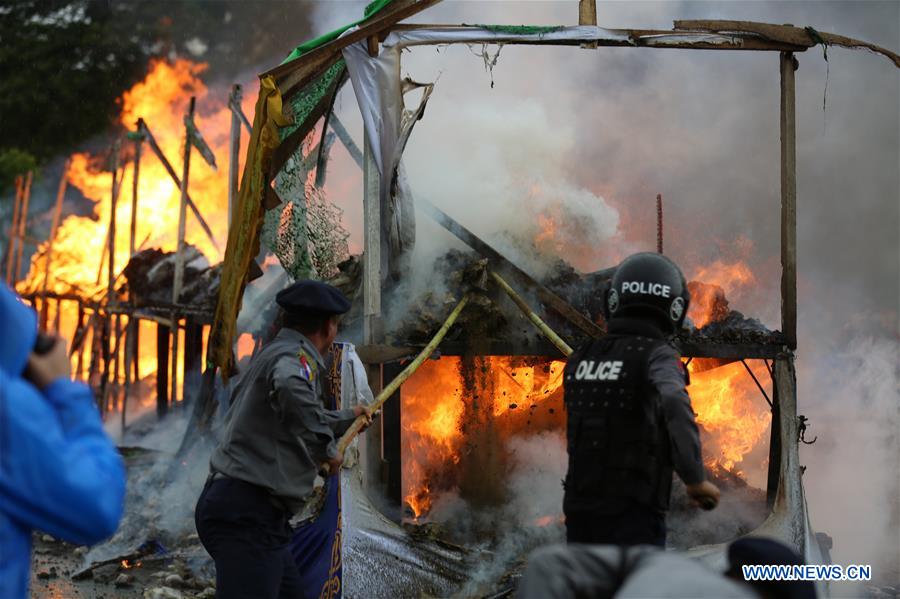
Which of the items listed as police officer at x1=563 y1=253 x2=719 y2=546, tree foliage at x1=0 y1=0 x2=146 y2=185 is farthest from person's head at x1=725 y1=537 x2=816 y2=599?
tree foliage at x1=0 y1=0 x2=146 y2=185

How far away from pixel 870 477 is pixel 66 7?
23422 millimetres

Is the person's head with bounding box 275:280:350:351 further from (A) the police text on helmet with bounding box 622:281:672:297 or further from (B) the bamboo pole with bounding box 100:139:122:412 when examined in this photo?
(B) the bamboo pole with bounding box 100:139:122:412

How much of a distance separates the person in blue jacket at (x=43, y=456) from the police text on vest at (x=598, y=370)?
2163 millimetres

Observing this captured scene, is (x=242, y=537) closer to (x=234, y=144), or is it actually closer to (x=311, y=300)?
(x=311, y=300)

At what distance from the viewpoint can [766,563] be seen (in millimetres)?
2281

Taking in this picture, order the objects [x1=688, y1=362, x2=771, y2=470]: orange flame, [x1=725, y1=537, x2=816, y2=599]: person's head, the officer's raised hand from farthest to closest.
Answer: [x1=688, y1=362, x2=771, y2=470]: orange flame
the officer's raised hand
[x1=725, y1=537, x2=816, y2=599]: person's head

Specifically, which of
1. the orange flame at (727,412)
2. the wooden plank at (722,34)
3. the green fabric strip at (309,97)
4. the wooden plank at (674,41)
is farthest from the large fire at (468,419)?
the wooden plank at (722,34)

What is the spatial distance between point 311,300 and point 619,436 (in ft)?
4.99

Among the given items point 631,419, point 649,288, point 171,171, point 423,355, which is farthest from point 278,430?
point 171,171

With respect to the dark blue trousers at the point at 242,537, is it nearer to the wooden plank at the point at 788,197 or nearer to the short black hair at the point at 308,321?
the short black hair at the point at 308,321

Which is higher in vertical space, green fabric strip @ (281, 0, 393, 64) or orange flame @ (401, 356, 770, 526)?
green fabric strip @ (281, 0, 393, 64)

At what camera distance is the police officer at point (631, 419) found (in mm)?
3578

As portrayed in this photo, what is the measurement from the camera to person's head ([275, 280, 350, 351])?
14.2 ft

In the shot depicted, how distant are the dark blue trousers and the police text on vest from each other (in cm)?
142
